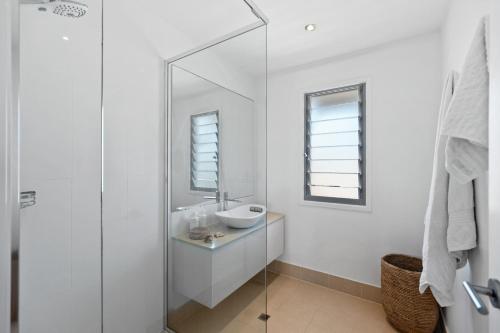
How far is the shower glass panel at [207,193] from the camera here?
1.59 m

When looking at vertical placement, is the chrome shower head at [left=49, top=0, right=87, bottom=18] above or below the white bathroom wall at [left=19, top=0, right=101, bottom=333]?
above

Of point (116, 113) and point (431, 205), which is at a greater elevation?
point (116, 113)

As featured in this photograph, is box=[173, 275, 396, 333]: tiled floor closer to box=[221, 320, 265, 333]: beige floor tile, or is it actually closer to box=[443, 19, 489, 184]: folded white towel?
box=[221, 320, 265, 333]: beige floor tile

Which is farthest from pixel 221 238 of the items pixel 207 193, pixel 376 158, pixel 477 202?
pixel 376 158

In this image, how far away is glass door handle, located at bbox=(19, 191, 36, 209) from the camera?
95 cm

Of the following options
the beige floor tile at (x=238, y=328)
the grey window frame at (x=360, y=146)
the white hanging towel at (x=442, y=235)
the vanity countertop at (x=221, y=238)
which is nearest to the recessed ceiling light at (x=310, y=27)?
the grey window frame at (x=360, y=146)

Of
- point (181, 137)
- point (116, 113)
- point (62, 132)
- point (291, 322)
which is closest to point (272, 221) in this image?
point (291, 322)

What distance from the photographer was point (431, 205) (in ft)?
3.50

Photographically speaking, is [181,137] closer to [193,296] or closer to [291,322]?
[193,296]

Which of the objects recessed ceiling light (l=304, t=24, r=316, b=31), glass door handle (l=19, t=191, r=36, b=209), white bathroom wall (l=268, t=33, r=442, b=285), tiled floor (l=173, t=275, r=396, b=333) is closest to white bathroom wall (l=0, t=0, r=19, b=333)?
glass door handle (l=19, t=191, r=36, b=209)

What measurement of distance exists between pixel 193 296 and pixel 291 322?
2.86 feet

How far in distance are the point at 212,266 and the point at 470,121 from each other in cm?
151

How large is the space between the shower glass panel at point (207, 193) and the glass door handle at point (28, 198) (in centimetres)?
74

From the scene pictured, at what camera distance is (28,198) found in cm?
98
